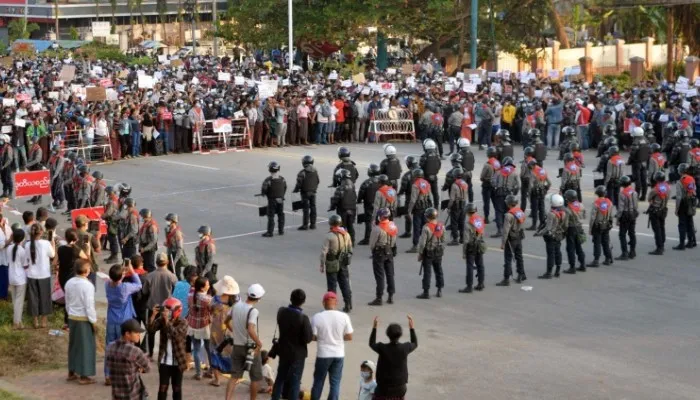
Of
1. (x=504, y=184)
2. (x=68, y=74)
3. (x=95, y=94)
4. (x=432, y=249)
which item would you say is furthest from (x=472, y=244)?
(x=68, y=74)

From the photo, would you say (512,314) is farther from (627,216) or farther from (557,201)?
(627,216)

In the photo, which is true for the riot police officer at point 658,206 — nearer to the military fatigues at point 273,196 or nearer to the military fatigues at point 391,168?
the military fatigues at point 391,168

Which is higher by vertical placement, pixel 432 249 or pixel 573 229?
pixel 573 229

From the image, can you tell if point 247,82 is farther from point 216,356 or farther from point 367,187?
point 216,356

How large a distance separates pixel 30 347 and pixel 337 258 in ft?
14.4

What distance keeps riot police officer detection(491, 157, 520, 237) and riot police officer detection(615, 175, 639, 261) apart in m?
2.39

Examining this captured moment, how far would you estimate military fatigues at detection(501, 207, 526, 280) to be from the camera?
66.8 ft

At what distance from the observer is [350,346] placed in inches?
669

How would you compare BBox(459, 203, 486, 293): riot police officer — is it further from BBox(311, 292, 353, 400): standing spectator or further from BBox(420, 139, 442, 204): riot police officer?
BBox(311, 292, 353, 400): standing spectator

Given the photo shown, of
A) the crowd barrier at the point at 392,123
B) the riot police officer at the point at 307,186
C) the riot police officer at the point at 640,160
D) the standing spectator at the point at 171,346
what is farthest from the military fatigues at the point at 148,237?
the crowd barrier at the point at 392,123

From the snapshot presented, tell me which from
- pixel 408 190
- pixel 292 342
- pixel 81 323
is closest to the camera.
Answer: pixel 292 342

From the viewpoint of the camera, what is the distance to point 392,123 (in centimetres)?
3919

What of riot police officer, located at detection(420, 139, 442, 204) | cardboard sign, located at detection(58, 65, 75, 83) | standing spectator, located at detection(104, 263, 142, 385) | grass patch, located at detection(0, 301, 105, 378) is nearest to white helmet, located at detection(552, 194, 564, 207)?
riot police officer, located at detection(420, 139, 442, 204)

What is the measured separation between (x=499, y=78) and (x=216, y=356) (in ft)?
105
